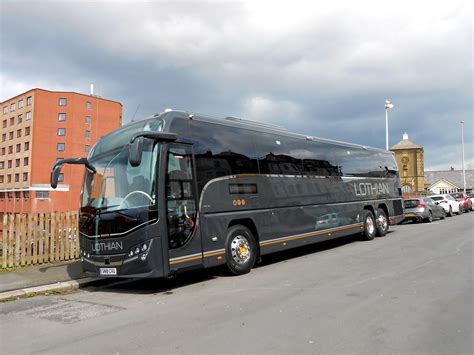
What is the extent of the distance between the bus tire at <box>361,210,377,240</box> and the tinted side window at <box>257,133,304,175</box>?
4462 mm

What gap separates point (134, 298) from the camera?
751cm

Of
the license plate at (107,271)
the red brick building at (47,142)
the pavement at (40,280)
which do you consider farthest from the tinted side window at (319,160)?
the red brick building at (47,142)

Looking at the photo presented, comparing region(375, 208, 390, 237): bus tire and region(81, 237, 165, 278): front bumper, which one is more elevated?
region(375, 208, 390, 237): bus tire

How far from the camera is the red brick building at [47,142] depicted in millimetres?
87350

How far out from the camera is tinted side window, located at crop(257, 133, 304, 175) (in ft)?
34.4

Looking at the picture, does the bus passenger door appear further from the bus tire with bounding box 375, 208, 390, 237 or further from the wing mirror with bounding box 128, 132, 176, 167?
the bus tire with bounding box 375, 208, 390, 237

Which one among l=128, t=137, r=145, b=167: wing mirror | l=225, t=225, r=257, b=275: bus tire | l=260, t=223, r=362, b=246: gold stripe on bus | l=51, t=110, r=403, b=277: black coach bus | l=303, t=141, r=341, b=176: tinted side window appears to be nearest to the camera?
l=128, t=137, r=145, b=167: wing mirror

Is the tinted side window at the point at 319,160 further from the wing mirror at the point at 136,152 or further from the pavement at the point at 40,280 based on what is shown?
the pavement at the point at 40,280

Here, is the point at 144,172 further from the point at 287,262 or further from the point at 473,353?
the point at 473,353

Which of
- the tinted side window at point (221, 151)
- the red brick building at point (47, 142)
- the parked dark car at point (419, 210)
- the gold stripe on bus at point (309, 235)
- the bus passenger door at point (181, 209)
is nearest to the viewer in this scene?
the bus passenger door at point (181, 209)

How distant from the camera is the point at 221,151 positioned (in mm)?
Result: 9195

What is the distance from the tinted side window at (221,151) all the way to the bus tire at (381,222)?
8.07m

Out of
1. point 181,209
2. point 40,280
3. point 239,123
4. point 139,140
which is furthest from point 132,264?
point 239,123

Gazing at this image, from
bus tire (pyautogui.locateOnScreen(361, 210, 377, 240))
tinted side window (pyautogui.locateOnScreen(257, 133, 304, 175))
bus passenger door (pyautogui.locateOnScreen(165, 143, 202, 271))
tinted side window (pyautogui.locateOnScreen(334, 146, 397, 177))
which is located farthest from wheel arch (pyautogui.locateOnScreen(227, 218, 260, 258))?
bus tire (pyautogui.locateOnScreen(361, 210, 377, 240))
